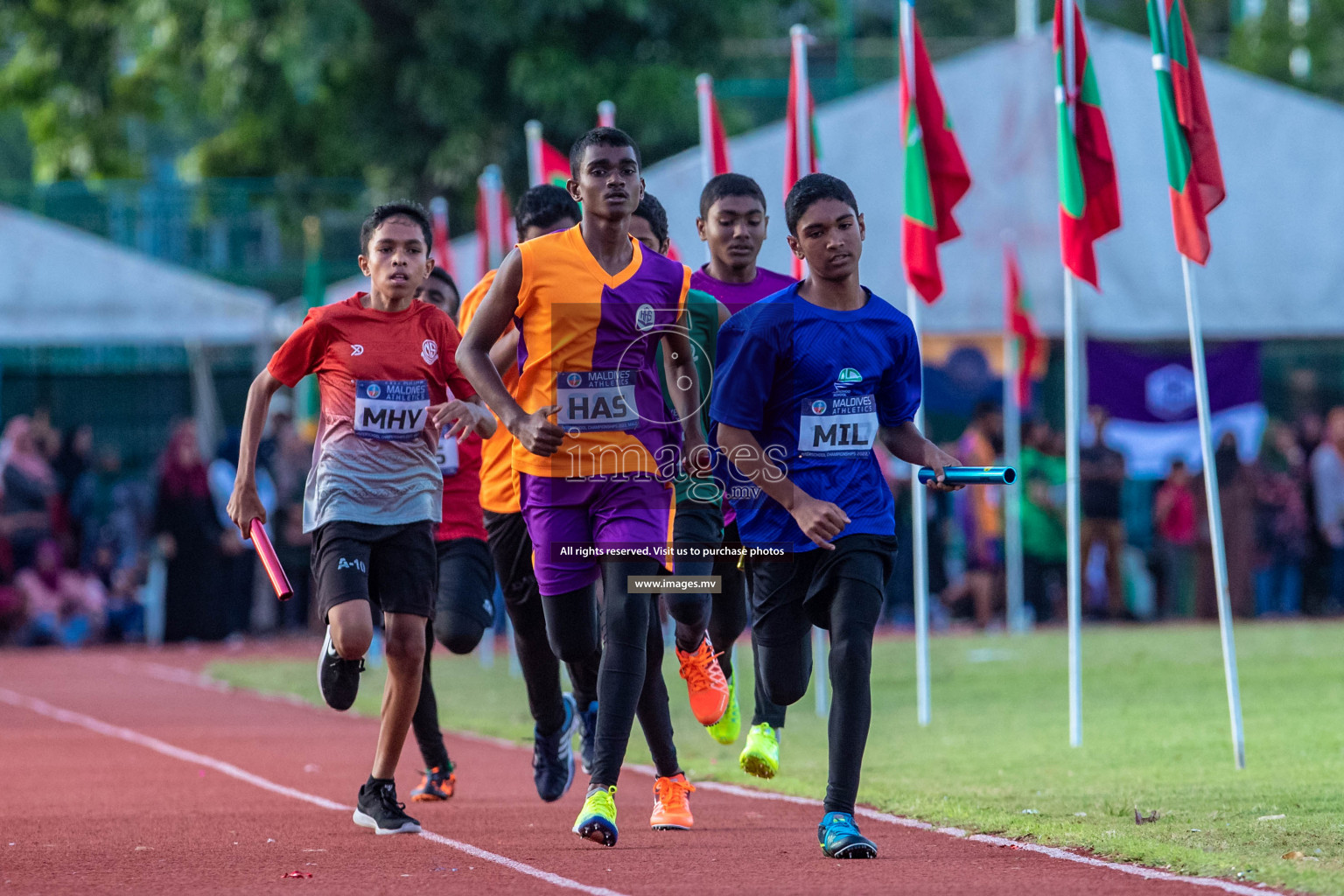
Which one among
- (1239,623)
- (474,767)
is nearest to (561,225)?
(474,767)

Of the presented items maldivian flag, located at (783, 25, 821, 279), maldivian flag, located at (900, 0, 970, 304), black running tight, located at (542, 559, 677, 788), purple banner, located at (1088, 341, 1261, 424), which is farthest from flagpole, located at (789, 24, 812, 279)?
purple banner, located at (1088, 341, 1261, 424)

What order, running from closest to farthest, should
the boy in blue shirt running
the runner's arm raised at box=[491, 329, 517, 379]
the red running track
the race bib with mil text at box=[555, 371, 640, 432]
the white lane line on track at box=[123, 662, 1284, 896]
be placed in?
the white lane line on track at box=[123, 662, 1284, 896]
the red running track
the boy in blue shirt running
the race bib with mil text at box=[555, 371, 640, 432]
the runner's arm raised at box=[491, 329, 517, 379]

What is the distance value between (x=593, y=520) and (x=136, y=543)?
15317mm

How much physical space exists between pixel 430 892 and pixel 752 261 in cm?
326

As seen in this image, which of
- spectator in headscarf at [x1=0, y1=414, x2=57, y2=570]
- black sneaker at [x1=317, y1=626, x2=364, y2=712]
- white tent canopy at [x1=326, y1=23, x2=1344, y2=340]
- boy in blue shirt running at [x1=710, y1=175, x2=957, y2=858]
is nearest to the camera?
boy in blue shirt running at [x1=710, y1=175, x2=957, y2=858]

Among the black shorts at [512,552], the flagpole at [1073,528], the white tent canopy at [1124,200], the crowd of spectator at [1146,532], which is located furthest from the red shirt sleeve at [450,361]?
the crowd of spectator at [1146,532]

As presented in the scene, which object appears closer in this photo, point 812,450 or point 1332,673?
point 812,450

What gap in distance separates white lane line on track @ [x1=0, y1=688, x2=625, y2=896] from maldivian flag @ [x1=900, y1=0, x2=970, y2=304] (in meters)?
4.90

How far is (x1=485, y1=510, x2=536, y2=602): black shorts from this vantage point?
8.30 metres

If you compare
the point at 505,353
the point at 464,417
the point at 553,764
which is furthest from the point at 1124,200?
the point at 464,417

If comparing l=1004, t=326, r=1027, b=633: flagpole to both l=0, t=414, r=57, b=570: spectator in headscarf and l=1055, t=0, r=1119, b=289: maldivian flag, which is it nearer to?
l=1055, t=0, r=1119, b=289: maldivian flag

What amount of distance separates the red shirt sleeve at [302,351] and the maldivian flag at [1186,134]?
14.7 feet

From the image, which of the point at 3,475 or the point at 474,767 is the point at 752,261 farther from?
the point at 3,475

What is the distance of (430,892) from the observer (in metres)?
6.05
